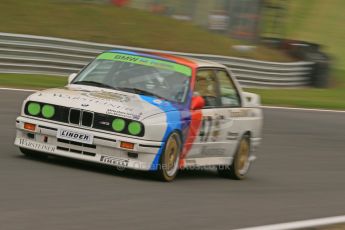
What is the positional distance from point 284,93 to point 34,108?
1594cm

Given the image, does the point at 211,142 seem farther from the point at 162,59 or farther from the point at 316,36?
the point at 316,36

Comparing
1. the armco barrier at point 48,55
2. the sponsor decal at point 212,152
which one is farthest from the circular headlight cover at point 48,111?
the armco barrier at point 48,55

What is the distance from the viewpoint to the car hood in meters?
8.17

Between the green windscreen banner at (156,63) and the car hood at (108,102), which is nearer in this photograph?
the car hood at (108,102)

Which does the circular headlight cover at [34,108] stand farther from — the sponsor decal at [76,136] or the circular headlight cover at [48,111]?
the sponsor decal at [76,136]

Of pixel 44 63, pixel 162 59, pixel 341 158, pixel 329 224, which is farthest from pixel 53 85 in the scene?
pixel 329 224

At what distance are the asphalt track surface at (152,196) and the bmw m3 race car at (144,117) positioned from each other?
0.22 metres

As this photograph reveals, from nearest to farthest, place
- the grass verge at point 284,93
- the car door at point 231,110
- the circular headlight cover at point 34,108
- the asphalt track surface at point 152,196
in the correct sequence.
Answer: the asphalt track surface at point 152,196, the circular headlight cover at point 34,108, the car door at point 231,110, the grass verge at point 284,93

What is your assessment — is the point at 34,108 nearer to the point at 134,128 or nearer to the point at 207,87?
the point at 134,128

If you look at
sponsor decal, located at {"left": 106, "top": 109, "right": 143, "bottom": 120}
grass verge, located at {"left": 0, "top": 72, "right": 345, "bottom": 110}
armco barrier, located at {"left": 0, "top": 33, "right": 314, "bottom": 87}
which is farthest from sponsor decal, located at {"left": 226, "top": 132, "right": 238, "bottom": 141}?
armco barrier, located at {"left": 0, "top": 33, "right": 314, "bottom": 87}

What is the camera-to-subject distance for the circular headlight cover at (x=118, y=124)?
8141 millimetres

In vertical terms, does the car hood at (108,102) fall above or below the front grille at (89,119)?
above

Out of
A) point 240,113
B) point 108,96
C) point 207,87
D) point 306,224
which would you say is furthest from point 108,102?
point 306,224

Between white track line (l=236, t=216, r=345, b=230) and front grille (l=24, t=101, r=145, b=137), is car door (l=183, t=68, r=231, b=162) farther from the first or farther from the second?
white track line (l=236, t=216, r=345, b=230)
